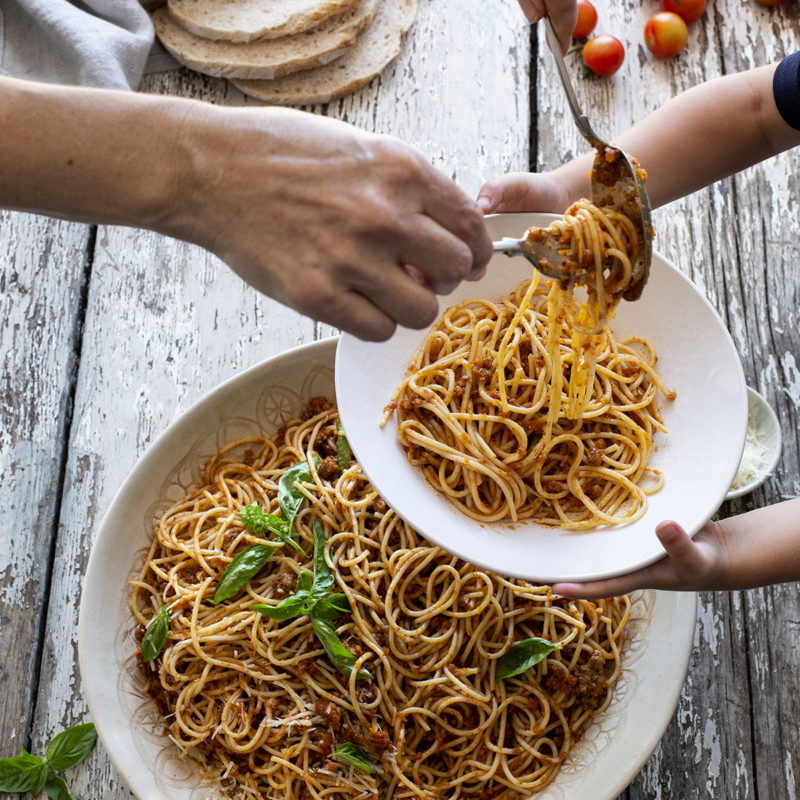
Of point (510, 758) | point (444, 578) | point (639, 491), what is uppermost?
point (639, 491)

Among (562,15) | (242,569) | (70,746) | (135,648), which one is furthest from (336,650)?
(562,15)

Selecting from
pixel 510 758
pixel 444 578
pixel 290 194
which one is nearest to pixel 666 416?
pixel 444 578

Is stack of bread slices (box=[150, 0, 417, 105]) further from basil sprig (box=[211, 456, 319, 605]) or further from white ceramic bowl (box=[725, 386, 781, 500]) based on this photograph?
white ceramic bowl (box=[725, 386, 781, 500])

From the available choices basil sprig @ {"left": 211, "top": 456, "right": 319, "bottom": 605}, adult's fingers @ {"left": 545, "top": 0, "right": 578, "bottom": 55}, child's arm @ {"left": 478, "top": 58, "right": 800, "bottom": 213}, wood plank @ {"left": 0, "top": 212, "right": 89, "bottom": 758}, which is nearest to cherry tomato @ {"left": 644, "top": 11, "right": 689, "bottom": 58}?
child's arm @ {"left": 478, "top": 58, "right": 800, "bottom": 213}

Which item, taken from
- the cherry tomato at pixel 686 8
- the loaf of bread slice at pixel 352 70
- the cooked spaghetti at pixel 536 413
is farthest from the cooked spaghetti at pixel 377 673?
the cherry tomato at pixel 686 8

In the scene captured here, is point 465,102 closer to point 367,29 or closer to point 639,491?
point 367,29

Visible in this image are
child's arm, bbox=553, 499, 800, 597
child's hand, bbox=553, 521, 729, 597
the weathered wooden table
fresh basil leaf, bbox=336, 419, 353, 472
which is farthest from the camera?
the weathered wooden table

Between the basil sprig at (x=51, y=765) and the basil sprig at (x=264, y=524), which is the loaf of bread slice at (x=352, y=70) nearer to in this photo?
the basil sprig at (x=264, y=524)
